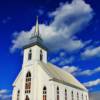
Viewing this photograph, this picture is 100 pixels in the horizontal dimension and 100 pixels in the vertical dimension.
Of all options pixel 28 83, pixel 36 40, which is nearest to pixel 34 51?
pixel 36 40

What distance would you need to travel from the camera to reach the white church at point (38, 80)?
136 ft

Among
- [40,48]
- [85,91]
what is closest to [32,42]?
[40,48]

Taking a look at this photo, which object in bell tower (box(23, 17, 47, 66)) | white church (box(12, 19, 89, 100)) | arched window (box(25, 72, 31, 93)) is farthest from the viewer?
bell tower (box(23, 17, 47, 66))

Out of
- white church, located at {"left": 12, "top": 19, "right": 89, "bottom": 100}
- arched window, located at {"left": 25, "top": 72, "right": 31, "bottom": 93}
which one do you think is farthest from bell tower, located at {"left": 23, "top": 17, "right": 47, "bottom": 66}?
arched window, located at {"left": 25, "top": 72, "right": 31, "bottom": 93}

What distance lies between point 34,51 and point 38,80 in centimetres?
681

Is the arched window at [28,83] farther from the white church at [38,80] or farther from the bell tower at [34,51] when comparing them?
the bell tower at [34,51]

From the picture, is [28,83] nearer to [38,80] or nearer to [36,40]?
[38,80]

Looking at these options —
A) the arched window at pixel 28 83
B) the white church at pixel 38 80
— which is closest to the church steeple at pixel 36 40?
the white church at pixel 38 80

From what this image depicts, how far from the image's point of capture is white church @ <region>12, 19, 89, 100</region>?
41594mm

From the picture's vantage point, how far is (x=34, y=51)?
4575cm

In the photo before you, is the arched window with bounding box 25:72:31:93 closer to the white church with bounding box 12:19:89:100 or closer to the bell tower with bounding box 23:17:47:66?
the white church with bounding box 12:19:89:100

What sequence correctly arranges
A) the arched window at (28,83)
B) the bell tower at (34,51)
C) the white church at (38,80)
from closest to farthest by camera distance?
1. the white church at (38,80)
2. the arched window at (28,83)
3. the bell tower at (34,51)

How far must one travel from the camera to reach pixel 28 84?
4419cm

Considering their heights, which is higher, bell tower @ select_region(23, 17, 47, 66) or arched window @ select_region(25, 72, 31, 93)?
bell tower @ select_region(23, 17, 47, 66)
